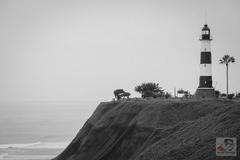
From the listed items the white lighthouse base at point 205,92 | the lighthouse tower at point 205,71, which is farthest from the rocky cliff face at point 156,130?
the lighthouse tower at point 205,71

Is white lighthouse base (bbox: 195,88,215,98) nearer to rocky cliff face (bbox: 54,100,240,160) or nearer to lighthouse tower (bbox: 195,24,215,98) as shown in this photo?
lighthouse tower (bbox: 195,24,215,98)

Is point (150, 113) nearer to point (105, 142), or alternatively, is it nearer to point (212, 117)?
point (105, 142)

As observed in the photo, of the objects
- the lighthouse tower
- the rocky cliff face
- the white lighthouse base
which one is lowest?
the rocky cliff face

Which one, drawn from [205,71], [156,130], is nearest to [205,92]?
[205,71]

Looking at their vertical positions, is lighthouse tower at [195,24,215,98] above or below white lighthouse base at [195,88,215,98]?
above

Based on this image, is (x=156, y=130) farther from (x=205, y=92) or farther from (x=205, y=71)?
(x=205, y=71)

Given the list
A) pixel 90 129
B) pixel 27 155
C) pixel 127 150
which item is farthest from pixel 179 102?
pixel 27 155

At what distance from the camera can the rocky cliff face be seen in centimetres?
→ 4428

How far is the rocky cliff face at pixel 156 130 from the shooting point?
145 feet

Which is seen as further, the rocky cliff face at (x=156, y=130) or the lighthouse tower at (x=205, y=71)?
the lighthouse tower at (x=205, y=71)

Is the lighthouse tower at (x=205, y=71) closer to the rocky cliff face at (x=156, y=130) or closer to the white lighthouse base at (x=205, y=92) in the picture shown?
the white lighthouse base at (x=205, y=92)

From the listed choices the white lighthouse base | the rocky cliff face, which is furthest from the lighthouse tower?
the rocky cliff face

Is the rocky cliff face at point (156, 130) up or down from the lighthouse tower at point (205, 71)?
down

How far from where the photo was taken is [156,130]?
57.1m
